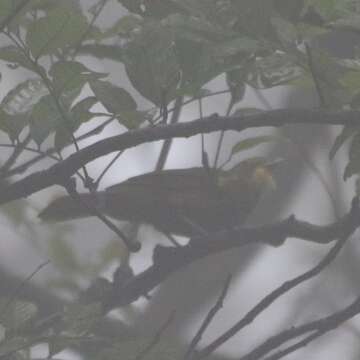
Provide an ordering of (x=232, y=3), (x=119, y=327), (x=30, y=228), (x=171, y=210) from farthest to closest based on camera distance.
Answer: (x=171, y=210), (x=30, y=228), (x=119, y=327), (x=232, y=3)

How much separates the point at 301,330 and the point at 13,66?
0.33 meters

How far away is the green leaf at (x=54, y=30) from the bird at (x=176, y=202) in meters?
0.72

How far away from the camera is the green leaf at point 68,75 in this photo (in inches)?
27.6

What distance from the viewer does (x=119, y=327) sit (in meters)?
1.22

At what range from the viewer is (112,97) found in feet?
2.40

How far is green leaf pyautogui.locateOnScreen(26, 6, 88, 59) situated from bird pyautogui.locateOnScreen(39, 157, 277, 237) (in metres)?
0.72

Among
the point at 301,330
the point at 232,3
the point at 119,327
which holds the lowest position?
the point at 301,330

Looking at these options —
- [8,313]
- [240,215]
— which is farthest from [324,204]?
[8,313]

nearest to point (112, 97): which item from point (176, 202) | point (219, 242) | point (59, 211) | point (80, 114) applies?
point (80, 114)

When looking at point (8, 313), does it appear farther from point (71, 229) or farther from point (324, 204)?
point (324, 204)

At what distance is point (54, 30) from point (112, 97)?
7 cm

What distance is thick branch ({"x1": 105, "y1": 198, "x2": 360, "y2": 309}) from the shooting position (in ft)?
3.21

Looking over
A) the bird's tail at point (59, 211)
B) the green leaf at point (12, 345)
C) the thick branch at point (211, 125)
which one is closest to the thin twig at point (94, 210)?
the thick branch at point (211, 125)

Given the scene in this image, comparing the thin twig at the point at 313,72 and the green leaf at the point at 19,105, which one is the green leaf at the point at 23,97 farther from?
the thin twig at the point at 313,72
